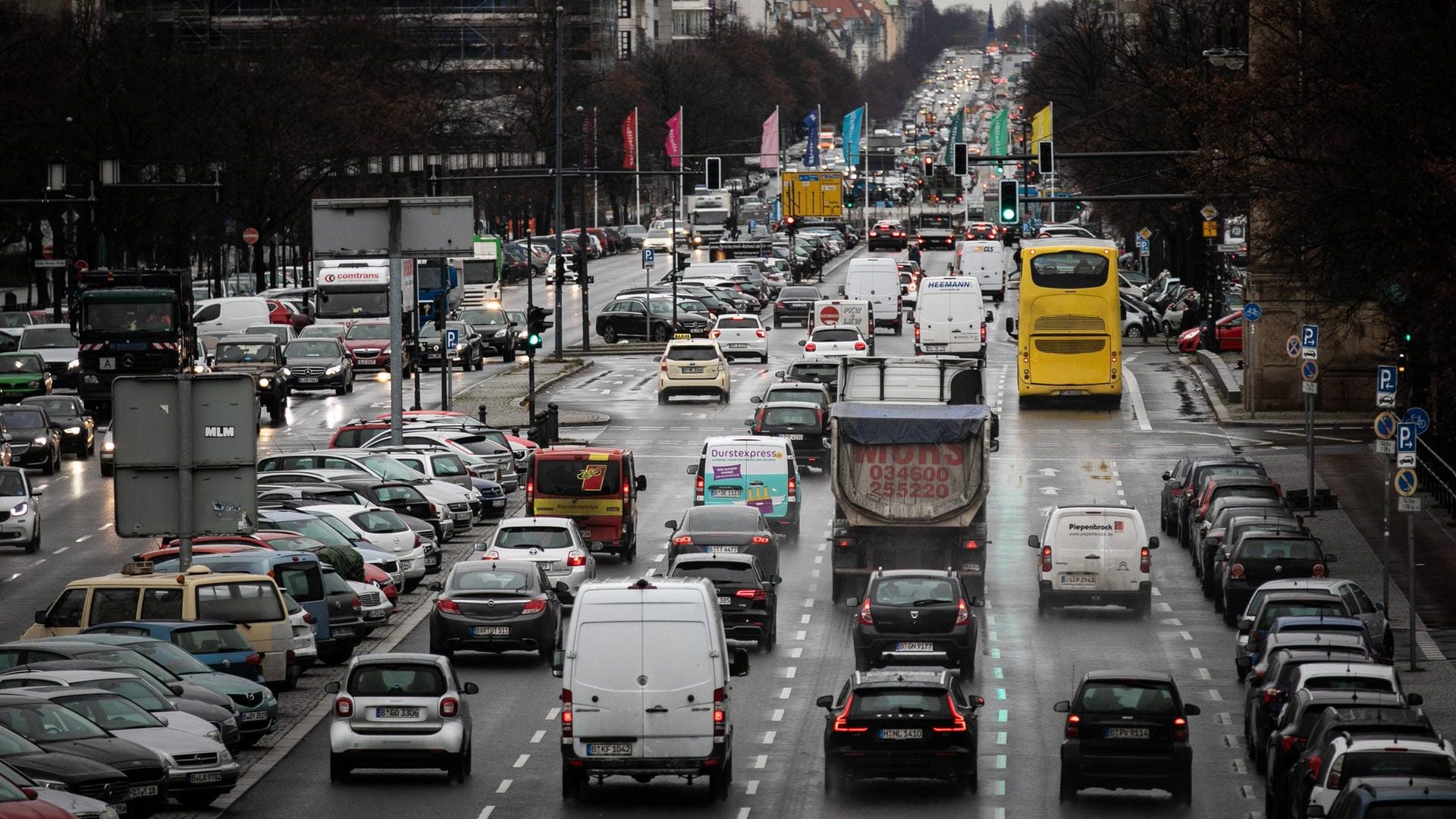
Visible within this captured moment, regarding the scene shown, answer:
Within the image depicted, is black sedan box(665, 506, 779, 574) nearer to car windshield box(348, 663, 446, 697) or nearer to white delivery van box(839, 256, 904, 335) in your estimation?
car windshield box(348, 663, 446, 697)

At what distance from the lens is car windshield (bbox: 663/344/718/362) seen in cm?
6278

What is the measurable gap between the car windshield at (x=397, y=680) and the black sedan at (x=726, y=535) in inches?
426

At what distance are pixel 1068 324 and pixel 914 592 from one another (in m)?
29.7

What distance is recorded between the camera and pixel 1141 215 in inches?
4208

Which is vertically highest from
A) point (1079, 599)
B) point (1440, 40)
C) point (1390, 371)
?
point (1440, 40)

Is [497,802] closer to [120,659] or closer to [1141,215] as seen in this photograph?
[120,659]

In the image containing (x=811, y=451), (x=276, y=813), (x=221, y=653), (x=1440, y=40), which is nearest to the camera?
(x=276, y=813)

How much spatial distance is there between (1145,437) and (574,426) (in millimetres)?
13813

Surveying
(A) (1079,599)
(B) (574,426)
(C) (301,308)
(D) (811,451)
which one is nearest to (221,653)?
(A) (1079,599)

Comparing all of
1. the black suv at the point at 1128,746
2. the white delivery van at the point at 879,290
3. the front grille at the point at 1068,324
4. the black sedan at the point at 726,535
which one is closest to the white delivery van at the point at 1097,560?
the black sedan at the point at 726,535

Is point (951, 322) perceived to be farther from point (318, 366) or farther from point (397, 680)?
point (397, 680)

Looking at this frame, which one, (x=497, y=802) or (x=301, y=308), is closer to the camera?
(x=497, y=802)

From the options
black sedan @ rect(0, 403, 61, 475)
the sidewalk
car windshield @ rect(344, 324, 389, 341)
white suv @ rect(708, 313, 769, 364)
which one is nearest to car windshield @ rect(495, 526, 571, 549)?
black sedan @ rect(0, 403, 61, 475)

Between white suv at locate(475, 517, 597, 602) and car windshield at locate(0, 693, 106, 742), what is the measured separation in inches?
547
